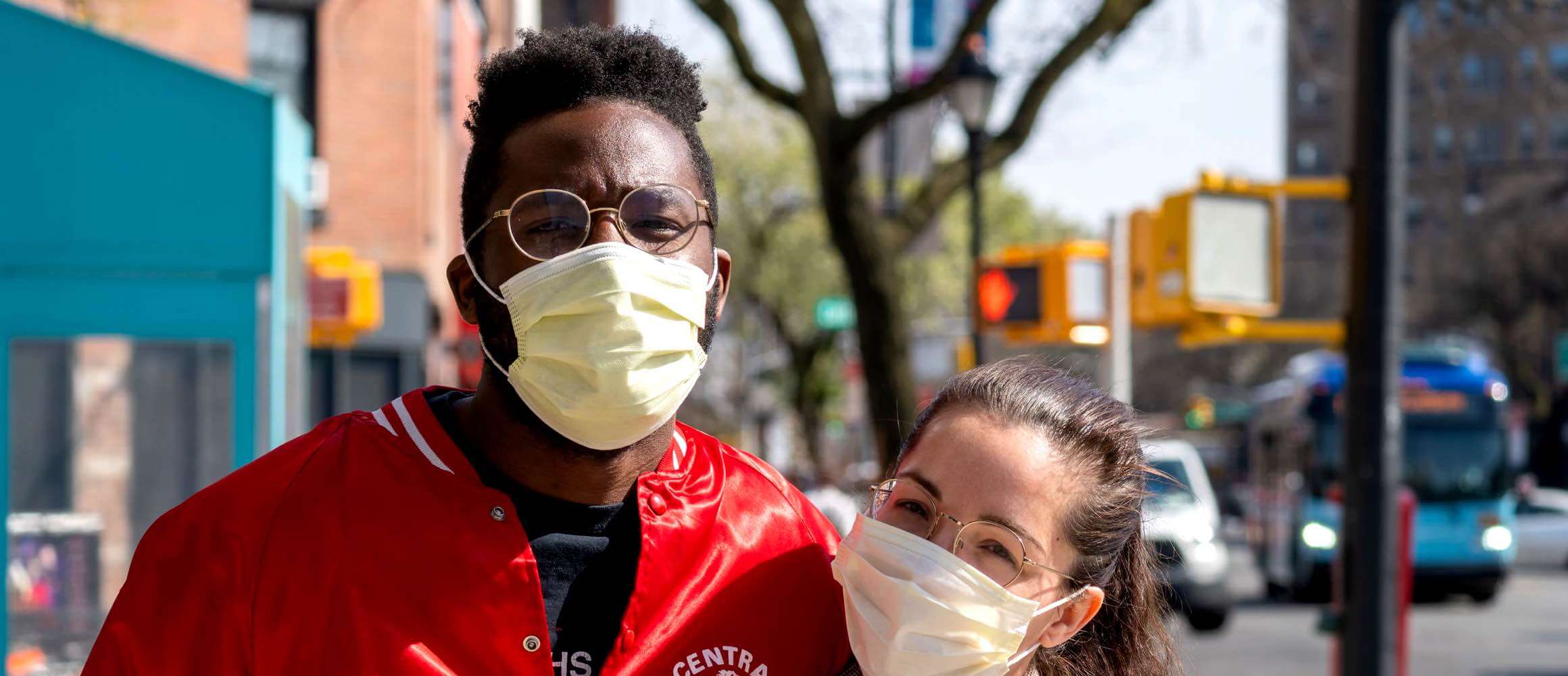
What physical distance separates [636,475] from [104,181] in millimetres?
4180

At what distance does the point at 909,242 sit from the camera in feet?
36.3

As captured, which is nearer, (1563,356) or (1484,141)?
(1563,356)

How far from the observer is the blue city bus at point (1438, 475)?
69.4 ft

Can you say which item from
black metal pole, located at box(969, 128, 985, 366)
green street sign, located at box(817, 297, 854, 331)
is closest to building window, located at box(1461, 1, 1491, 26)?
black metal pole, located at box(969, 128, 985, 366)

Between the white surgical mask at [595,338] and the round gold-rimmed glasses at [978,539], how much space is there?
40 centimetres

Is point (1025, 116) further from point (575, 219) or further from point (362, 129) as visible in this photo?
point (575, 219)

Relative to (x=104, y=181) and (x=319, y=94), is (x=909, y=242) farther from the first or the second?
(x=319, y=94)

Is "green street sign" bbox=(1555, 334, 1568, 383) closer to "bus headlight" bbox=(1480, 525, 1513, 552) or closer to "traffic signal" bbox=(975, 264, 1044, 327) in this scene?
"bus headlight" bbox=(1480, 525, 1513, 552)

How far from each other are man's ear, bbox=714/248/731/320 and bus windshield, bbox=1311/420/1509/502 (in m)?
20.0

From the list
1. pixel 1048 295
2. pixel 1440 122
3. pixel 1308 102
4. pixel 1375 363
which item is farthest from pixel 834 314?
pixel 1308 102

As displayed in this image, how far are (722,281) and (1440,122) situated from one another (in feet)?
54.7

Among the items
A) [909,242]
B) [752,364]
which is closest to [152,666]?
[909,242]

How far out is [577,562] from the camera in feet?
7.87

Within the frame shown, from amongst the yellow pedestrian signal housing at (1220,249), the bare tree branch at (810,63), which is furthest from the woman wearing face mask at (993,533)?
the yellow pedestrian signal housing at (1220,249)
